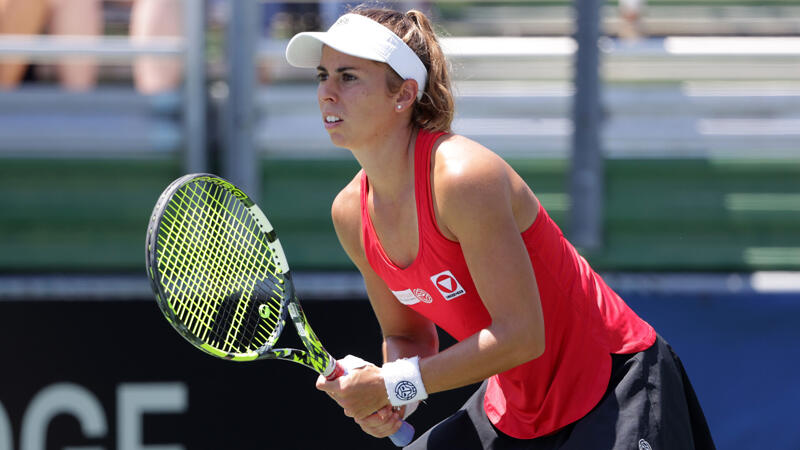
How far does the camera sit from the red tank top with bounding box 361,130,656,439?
2502mm

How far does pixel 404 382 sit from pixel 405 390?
2cm

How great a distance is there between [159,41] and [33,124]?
0.63 meters

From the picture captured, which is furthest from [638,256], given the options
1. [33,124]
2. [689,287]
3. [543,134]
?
[33,124]

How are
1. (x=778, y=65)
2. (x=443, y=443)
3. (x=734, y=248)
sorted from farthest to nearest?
(x=778, y=65)
(x=734, y=248)
(x=443, y=443)

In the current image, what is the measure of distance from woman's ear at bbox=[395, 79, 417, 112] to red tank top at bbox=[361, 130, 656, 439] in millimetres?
81

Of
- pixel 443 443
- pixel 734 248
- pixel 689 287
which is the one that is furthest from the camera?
pixel 734 248

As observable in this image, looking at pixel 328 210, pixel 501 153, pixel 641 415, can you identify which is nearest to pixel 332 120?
pixel 641 415

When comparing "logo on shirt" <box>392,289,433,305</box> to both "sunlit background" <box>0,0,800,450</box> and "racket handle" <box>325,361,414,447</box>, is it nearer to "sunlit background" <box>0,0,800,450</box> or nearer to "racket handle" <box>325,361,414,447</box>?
"racket handle" <box>325,361,414,447</box>

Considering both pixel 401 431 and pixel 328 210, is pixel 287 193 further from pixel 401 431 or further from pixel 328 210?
pixel 401 431

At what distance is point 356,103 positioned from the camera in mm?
2498

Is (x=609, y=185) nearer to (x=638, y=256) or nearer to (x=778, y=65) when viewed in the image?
(x=638, y=256)

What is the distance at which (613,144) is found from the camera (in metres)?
4.55

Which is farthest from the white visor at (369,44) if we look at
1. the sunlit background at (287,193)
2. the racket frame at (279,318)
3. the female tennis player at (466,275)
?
the sunlit background at (287,193)

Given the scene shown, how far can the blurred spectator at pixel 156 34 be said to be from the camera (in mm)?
4441
